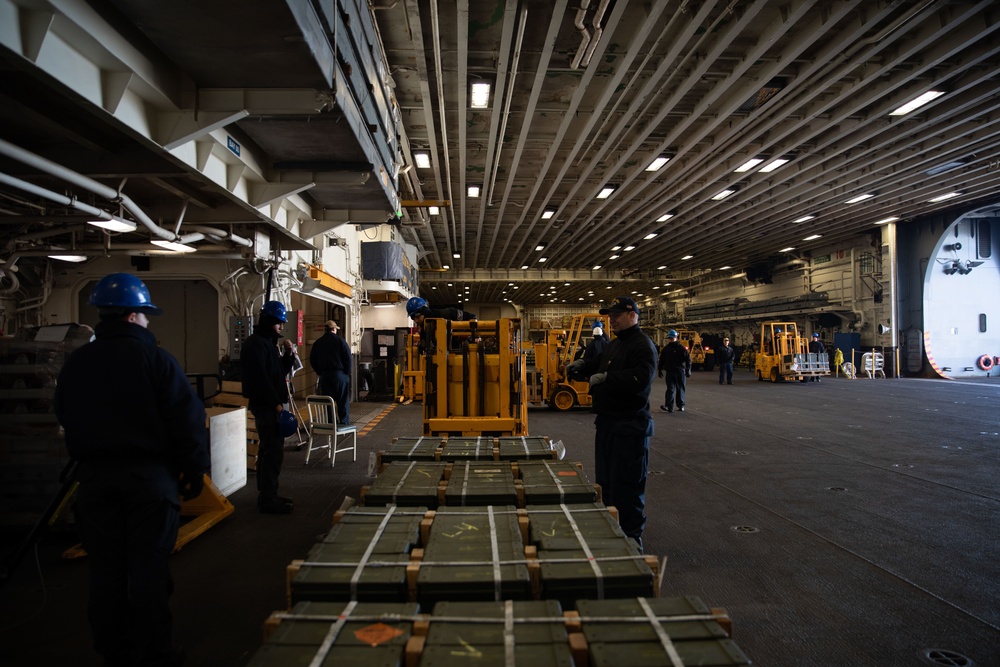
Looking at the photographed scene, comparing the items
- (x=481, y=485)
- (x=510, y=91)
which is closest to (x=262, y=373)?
(x=481, y=485)

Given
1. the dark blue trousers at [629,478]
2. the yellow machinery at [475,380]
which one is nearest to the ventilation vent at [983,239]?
the yellow machinery at [475,380]

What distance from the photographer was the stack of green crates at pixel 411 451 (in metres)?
4.00

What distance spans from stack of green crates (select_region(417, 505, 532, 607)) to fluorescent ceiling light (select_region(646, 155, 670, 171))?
40.6 ft

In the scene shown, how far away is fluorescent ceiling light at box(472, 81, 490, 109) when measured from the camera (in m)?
9.06

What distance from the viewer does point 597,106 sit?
989 centimetres

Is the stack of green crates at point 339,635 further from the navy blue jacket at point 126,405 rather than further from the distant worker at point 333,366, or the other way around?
the distant worker at point 333,366

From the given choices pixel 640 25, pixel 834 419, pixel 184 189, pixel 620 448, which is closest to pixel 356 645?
pixel 620 448

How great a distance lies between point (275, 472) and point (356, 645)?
13.2 feet

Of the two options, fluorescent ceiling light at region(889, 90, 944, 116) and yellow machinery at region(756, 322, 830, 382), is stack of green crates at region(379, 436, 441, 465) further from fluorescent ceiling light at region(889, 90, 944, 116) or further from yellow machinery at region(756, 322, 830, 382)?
yellow machinery at region(756, 322, 830, 382)

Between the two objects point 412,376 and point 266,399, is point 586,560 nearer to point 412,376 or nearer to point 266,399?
point 266,399

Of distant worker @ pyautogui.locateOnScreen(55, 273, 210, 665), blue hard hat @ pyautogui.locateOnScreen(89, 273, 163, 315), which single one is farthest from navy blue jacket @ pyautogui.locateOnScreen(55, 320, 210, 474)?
blue hard hat @ pyautogui.locateOnScreen(89, 273, 163, 315)

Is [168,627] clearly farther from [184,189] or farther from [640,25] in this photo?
[640,25]

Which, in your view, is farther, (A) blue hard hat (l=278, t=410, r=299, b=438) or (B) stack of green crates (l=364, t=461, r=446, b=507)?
(A) blue hard hat (l=278, t=410, r=299, b=438)

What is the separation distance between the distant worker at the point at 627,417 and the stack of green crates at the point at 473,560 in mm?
1615
